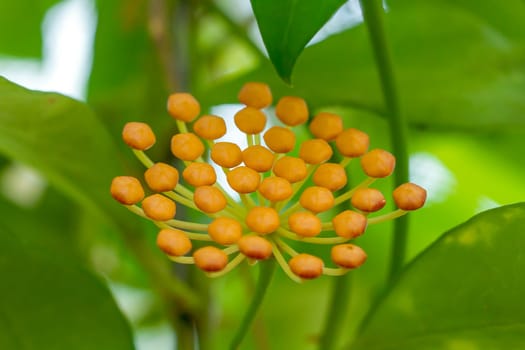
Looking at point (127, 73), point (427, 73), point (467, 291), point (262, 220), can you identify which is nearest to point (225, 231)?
point (262, 220)

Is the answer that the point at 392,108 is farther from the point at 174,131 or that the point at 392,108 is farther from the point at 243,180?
the point at 174,131

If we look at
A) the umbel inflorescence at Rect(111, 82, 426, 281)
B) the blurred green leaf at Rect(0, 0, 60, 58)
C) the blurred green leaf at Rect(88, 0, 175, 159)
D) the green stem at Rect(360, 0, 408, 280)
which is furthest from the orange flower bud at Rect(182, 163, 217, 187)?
the blurred green leaf at Rect(0, 0, 60, 58)

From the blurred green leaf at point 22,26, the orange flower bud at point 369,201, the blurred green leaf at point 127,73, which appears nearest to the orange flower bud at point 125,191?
the orange flower bud at point 369,201

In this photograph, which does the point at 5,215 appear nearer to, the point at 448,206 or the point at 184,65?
the point at 184,65

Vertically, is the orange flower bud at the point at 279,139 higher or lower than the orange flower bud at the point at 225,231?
higher

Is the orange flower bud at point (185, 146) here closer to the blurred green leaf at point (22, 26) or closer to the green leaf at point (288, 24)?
the green leaf at point (288, 24)

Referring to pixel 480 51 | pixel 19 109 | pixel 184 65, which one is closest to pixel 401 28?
pixel 480 51

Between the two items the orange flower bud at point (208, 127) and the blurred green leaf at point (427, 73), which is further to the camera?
the blurred green leaf at point (427, 73)

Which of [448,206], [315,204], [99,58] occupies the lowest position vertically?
[448,206]
